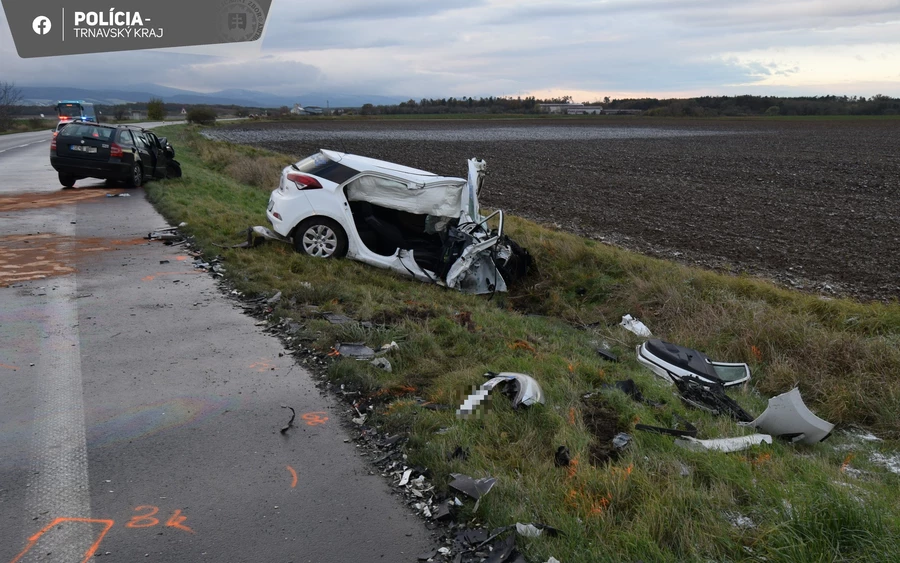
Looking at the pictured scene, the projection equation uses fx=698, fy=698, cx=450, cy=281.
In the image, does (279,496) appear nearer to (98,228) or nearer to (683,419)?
(683,419)

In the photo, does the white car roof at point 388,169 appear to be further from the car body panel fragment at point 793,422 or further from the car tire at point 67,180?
the car tire at point 67,180

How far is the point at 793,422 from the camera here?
538 centimetres

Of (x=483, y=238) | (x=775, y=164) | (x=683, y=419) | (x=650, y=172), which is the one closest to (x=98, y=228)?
(x=483, y=238)

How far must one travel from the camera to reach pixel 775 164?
35.7 meters

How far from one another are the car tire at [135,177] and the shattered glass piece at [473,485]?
15.9 m

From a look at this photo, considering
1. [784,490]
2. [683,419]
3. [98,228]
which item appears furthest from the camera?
[98,228]

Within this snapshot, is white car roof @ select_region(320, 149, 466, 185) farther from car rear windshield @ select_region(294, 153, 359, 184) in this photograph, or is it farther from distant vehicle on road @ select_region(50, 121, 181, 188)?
distant vehicle on road @ select_region(50, 121, 181, 188)

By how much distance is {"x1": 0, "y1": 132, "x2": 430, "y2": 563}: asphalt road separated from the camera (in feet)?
11.8

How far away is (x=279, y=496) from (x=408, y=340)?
2.86 metres

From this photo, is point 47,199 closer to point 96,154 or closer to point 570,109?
point 96,154

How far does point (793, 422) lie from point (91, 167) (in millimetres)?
16714

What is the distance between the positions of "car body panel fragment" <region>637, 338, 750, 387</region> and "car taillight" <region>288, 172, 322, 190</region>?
17.3ft

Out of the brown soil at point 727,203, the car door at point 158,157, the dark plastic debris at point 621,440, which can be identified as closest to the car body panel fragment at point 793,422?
the dark plastic debris at point 621,440

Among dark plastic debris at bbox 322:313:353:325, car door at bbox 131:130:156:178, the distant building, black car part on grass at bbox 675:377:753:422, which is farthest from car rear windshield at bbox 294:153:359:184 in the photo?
the distant building
